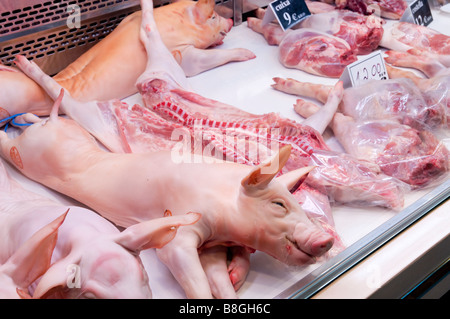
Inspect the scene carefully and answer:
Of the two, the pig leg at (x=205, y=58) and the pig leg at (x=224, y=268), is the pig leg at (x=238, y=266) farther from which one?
the pig leg at (x=205, y=58)

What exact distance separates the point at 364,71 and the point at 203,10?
0.77 m

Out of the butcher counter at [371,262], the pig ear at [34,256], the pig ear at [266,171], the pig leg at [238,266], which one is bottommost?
the butcher counter at [371,262]

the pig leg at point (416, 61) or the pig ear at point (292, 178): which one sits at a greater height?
the pig ear at point (292, 178)

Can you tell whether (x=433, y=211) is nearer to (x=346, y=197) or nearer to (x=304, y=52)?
(x=346, y=197)

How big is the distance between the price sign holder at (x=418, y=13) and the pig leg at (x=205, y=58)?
0.97 m

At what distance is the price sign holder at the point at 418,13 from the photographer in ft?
8.47

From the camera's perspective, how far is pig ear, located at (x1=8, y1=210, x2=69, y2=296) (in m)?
0.89

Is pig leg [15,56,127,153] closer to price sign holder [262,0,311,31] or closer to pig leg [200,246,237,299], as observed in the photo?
pig leg [200,246,237,299]

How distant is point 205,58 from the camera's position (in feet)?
7.06

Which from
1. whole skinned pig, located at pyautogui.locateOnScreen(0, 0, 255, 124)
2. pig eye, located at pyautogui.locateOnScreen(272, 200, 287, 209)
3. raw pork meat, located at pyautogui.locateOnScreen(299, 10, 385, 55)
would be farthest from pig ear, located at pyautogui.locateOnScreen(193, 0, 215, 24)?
pig eye, located at pyautogui.locateOnScreen(272, 200, 287, 209)

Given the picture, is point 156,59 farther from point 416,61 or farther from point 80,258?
point 416,61

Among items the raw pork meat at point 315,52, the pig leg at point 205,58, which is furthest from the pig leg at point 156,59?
the raw pork meat at point 315,52

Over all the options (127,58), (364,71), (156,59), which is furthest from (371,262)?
(127,58)

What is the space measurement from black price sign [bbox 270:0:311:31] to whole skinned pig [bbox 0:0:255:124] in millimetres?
270
